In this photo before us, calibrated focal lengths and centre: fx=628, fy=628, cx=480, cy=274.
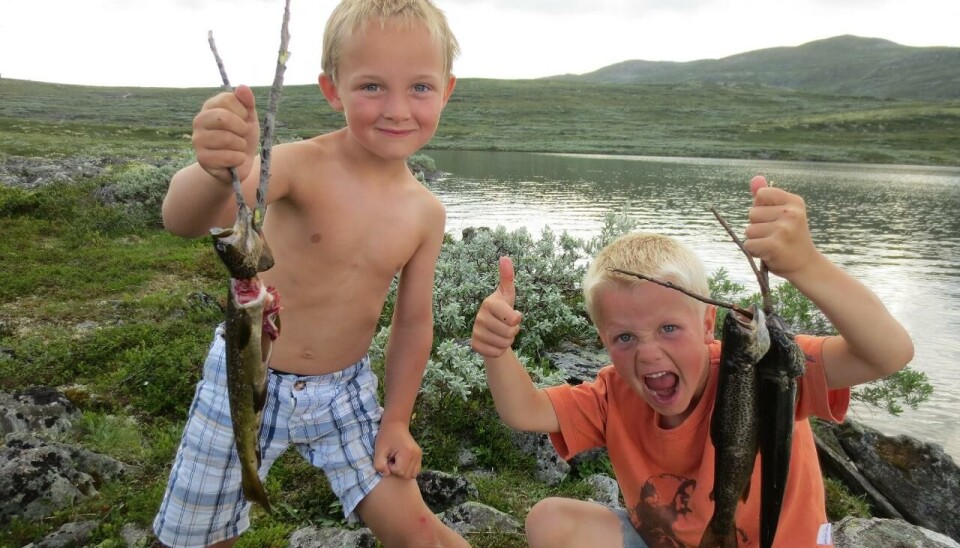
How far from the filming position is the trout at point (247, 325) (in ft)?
4.92

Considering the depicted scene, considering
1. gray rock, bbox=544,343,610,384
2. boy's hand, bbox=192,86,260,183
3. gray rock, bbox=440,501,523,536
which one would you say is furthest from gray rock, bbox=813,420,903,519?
boy's hand, bbox=192,86,260,183

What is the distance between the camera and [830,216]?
2061cm

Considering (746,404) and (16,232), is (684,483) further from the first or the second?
(16,232)

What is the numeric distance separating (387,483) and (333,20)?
215 centimetres

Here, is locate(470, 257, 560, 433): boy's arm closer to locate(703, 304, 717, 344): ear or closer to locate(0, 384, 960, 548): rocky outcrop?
locate(703, 304, 717, 344): ear

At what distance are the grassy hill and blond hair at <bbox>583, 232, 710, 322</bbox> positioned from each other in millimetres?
26255

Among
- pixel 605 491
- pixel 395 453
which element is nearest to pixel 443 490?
pixel 605 491

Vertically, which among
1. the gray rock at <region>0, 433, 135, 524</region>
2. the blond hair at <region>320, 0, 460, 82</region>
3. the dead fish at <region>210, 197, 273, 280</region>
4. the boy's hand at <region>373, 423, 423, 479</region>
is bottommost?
the gray rock at <region>0, 433, 135, 524</region>

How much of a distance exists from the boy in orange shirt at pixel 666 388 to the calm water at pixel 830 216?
465cm

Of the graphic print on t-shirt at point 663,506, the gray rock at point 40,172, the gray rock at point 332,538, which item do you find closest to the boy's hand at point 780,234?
the graphic print on t-shirt at point 663,506

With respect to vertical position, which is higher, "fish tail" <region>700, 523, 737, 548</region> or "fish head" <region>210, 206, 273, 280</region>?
"fish head" <region>210, 206, 273, 280</region>

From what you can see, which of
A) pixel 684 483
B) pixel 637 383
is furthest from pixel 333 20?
pixel 684 483

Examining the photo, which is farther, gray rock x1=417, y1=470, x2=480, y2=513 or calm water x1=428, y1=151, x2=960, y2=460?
calm water x1=428, y1=151, x2=960, y2=460

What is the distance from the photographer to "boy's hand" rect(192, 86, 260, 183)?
186 cm
